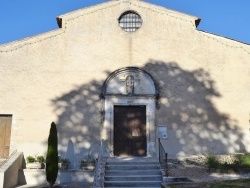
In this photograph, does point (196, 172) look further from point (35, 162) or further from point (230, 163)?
point (35, 162)

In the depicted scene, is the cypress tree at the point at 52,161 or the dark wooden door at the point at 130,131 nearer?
the cypress tree at the point at 52,161

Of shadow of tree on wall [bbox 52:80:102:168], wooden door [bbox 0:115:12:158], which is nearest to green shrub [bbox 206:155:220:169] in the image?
shadow of tree on wall [bbox 52:80:102:168]

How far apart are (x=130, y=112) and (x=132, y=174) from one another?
4593mm

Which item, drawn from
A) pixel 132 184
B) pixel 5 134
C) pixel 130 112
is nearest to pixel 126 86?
pixel 130 112

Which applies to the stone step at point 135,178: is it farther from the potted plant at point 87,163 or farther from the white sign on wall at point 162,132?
the white sign on wall at point 162,132

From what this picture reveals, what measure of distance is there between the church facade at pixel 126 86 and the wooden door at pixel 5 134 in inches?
1.9

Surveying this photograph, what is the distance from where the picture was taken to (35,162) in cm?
1465

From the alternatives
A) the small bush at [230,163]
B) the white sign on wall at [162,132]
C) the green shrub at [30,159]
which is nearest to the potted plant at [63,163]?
the green shrub at [30,159]

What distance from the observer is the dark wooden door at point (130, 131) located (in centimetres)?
1557

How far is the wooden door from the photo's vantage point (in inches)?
604

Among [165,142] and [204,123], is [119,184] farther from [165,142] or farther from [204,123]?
[204,123]

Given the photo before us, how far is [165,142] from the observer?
1563cm

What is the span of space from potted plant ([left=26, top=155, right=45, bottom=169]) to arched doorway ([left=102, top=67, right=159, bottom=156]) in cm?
320

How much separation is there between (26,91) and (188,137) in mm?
8512
